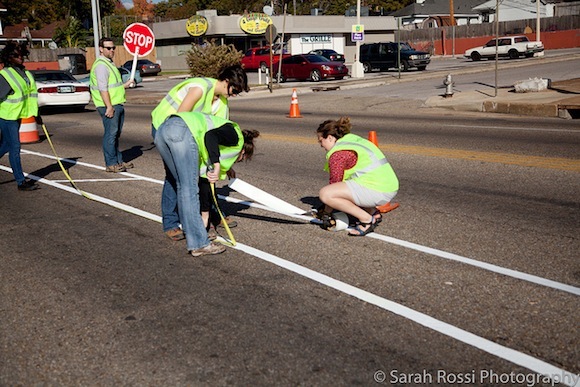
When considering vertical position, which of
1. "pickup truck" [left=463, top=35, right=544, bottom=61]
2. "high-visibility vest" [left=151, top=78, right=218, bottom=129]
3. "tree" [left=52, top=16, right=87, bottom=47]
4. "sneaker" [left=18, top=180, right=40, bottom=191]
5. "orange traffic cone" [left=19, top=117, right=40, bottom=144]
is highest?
"tree" [left=52, top=16, right=87, bottom=47]

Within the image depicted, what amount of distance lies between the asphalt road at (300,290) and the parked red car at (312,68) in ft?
93.1

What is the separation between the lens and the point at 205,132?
18.2 feet

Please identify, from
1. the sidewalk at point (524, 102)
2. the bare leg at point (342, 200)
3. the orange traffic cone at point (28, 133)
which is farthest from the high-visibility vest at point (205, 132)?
the sidewalk at point (524, 102)

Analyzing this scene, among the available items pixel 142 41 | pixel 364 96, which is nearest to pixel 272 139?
pixel 142 41

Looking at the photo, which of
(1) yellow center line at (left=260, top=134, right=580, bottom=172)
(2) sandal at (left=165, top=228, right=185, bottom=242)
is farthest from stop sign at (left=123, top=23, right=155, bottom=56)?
(2) sandal at (left=165, top=228, right=185, bottom=242)

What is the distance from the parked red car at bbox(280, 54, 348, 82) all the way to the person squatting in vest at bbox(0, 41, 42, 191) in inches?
1145

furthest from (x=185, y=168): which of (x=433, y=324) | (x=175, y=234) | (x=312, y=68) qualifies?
(x=312, y=68)

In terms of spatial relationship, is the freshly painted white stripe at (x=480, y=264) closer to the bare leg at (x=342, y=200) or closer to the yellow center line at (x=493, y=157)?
the bare leg at (x=342, y=200)

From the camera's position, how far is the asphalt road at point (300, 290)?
3.72 metres

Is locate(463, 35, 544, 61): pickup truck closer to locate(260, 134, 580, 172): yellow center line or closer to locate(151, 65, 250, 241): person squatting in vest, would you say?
locate(260, 134, 580, 172): yellow center line

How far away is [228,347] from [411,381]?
3.68ft

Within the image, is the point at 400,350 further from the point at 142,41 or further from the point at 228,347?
the point at 142,41

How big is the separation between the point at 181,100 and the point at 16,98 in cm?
378

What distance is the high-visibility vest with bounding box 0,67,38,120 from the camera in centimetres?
881
